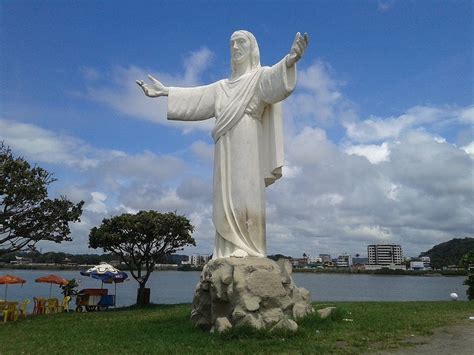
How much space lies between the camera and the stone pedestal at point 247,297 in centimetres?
808

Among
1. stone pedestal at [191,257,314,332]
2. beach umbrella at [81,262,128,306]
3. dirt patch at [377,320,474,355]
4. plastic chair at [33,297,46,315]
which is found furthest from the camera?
beach umbrella at [81,262,128,306]

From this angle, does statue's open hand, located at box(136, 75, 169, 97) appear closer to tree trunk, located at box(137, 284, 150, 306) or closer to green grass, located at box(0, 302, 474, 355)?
green grass, located at box(0, 302, 474, 355)

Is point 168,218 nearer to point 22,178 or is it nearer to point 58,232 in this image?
point 58,232

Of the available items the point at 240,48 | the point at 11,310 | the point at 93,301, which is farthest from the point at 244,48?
the point at 93,301

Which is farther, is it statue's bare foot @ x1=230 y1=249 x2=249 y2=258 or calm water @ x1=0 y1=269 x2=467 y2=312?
calm water @ x1=0 y1=269 x2=467 y2=312

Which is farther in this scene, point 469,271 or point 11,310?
point 469,271

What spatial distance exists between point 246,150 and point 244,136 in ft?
0.95

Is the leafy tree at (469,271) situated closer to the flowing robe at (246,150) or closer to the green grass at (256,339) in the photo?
the green grass at (256,339)

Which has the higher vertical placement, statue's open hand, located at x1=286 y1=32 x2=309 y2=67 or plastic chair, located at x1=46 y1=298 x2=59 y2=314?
statue's open hand, located at x1=286 y1=32 x2=309 y2=67

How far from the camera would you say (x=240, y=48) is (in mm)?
10375

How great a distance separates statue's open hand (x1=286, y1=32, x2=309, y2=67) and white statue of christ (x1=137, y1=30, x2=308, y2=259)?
2 cm

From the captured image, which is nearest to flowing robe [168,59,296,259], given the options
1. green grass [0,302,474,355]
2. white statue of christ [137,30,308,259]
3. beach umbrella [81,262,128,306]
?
white statue of christ [137,30,308,259]

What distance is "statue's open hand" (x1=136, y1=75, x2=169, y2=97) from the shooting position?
11.0 m

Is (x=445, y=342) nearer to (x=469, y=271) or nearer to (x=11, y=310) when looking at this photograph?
(x=469, y=271)
